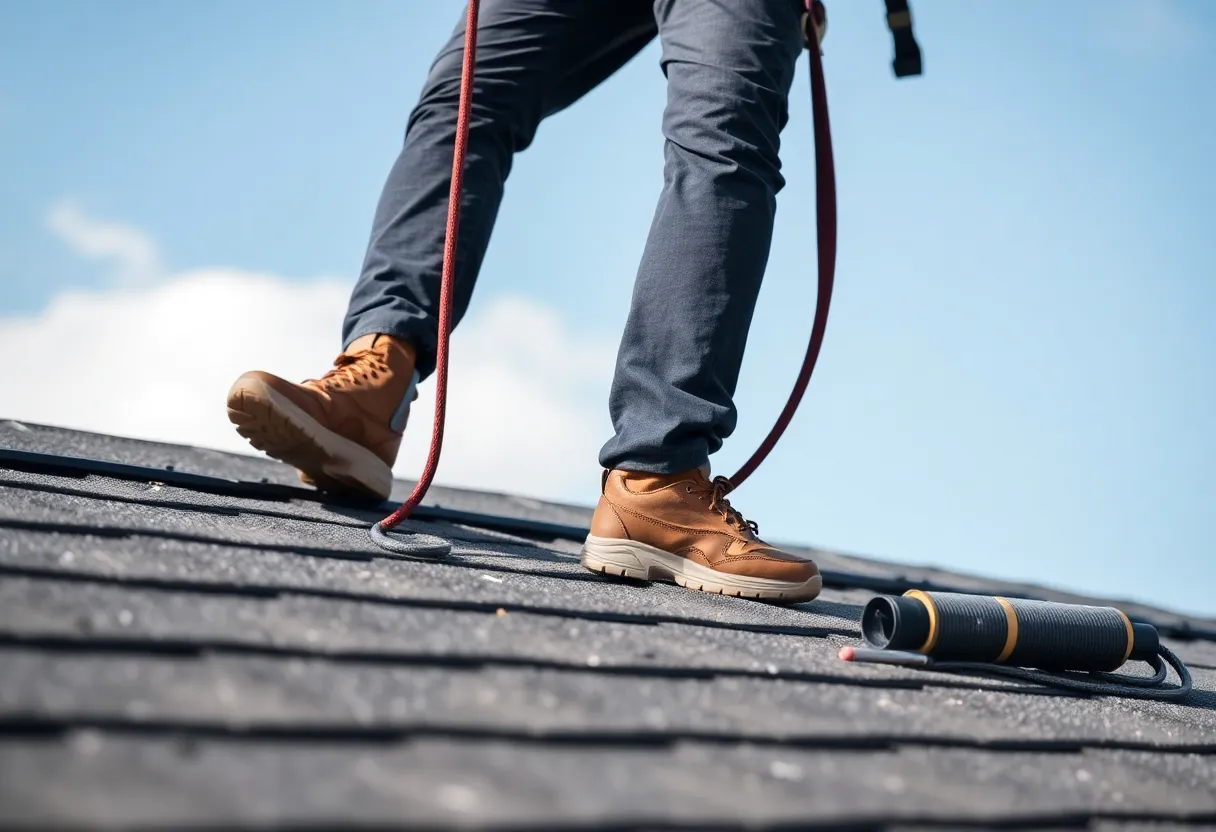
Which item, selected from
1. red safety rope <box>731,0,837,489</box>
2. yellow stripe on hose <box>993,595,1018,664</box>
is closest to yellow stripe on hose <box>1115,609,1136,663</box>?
yellow stripe on hose <box>993,595,1018,664</box>

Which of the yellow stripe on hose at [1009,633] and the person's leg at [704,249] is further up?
the person's leg at [704,249]

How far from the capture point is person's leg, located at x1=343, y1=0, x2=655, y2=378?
1532 mm

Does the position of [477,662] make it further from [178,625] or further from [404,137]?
[404,137]

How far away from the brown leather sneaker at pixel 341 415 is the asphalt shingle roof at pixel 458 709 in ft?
0.61

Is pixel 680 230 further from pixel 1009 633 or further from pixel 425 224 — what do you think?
pixel 1009 633

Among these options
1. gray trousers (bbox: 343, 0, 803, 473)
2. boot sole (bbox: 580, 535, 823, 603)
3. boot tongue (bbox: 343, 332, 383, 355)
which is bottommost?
boot sole (bbox: 580, 535, 823, 603)

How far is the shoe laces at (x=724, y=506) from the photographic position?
54.0 inches

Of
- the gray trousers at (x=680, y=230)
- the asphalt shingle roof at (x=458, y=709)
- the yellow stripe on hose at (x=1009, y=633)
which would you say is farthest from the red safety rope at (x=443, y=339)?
the yellow stripe on hose at (x=1009, y=633)

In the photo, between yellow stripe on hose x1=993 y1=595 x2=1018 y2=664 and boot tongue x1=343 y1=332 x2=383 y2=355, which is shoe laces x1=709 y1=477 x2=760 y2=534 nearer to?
yellow stripe on hose x1=993 y1=595 x2=1018 y2=664

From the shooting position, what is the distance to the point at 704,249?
1323mm

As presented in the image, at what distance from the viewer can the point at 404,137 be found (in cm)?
164

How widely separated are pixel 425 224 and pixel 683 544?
0.60m

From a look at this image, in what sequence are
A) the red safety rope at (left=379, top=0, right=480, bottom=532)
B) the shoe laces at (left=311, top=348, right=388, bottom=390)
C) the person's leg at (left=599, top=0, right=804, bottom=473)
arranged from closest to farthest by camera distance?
the red safety rope at (left=379, top=0, right=480, bottom=532) → the person's leg at (left=599, top=0, right=804, bottom=473) → the shoe laces at (left=311, top=348, right=388, bottom=390)

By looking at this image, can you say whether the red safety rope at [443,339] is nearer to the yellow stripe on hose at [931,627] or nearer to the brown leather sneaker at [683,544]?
the brown leather sneaker at [683,544]
